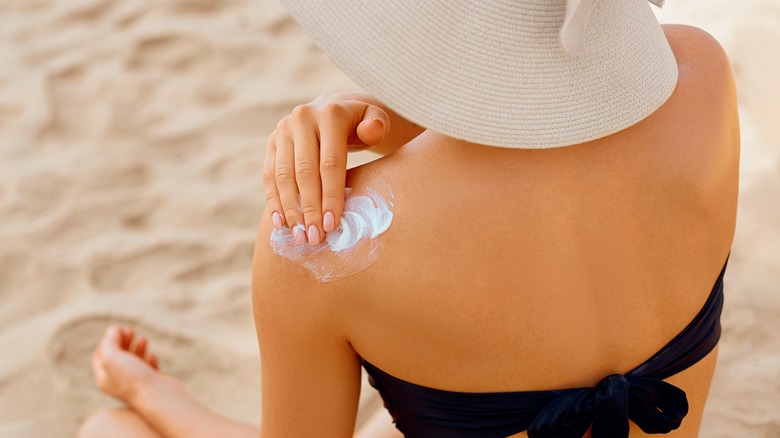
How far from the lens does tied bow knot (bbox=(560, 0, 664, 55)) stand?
82 centimetres

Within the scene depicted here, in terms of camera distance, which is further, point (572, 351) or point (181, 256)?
point (181, 256)

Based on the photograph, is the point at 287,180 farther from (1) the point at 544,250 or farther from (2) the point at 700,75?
(2) the point at 700,75

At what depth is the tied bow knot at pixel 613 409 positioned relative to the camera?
3.39ft

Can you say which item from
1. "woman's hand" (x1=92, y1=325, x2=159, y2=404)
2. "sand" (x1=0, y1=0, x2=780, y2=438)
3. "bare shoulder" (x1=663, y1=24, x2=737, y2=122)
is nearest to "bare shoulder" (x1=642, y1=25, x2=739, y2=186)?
"bare shoulder" (x1=663, y1=24, x2=737, y2=122)

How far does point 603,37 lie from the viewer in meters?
0.93

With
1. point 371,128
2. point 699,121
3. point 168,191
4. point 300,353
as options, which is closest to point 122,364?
point 168,191

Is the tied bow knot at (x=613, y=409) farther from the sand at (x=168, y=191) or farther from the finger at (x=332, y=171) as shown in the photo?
the sand at (x=168, y=191)

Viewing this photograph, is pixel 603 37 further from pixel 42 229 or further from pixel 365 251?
pixel 42 229

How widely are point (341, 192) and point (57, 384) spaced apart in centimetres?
130

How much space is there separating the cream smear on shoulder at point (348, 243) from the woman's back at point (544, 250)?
1cm

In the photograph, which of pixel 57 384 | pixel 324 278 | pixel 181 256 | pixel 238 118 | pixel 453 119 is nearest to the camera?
pixel 453 119

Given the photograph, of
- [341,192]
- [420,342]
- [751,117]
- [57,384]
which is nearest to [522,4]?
[341,192]

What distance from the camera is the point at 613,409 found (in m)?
1.04

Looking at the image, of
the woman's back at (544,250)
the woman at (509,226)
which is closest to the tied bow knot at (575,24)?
the woman at (509,226)
